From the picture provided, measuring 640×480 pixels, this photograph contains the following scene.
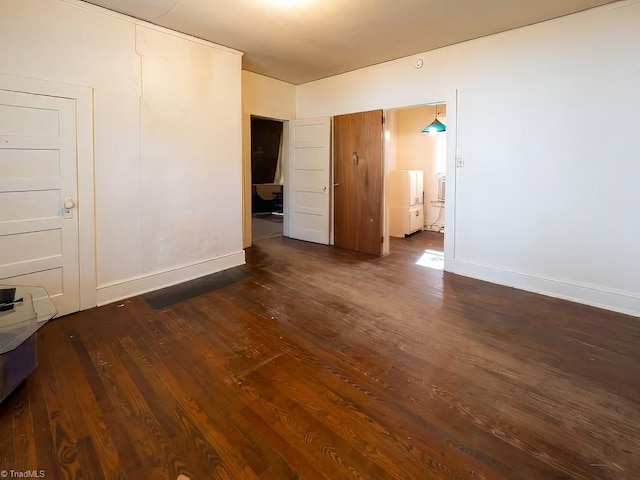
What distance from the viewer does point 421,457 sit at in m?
1.55

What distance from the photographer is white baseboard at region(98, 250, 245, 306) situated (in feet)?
11.0

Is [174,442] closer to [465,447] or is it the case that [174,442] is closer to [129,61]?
[465,447]

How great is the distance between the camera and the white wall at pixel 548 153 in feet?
10.2

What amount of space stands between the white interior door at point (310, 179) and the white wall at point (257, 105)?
339mm

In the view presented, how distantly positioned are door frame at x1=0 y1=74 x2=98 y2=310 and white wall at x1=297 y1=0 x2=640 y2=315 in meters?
3.69

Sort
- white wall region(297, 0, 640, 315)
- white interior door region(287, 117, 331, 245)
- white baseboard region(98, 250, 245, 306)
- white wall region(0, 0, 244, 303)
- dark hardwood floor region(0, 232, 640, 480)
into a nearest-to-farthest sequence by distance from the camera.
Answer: dark hardwood floor region(0, 232, 640, 480), white wall region(0, 0, 244, 303), white wall region(297, 0, 640, 315), white baseboard region(98, 250, 245, 306), white interior door region(287, 117, 331, 245)

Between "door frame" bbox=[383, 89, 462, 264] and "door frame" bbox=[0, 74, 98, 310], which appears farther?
"door frame" bbox=[383, 89, 462, 264]

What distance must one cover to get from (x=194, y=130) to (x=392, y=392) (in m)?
3.44

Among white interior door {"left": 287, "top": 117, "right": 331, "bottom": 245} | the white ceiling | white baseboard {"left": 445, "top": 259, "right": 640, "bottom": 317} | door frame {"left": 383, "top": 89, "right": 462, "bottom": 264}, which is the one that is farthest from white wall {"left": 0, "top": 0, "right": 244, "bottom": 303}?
white baseboard {"left": 445, "top": 259, "right": 640, "bottom": 317}

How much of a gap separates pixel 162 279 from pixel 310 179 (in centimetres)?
302

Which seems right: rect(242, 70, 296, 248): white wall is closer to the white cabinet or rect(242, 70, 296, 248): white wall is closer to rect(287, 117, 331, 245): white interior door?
rect(287, 117, 331, 245): white interior door

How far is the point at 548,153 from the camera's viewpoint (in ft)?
11.5

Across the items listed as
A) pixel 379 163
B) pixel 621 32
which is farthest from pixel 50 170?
pixel 621 32

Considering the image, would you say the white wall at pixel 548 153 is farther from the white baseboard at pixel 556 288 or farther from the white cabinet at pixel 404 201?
the white cabinet at pixel 404 201
